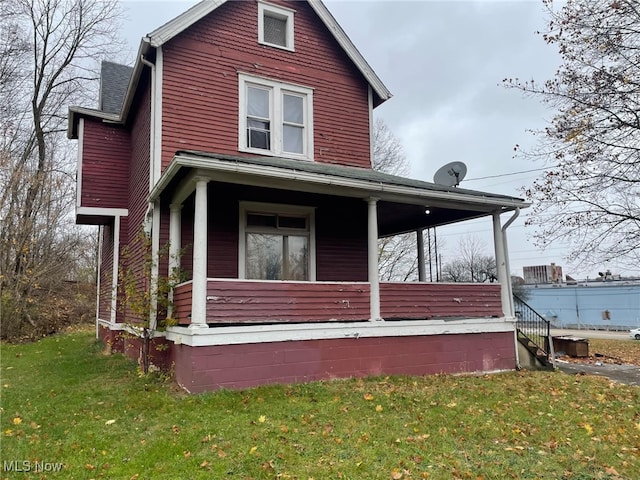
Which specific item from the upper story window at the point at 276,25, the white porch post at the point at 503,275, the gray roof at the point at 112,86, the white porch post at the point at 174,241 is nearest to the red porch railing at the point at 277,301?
the white porch post at the point at 174,241

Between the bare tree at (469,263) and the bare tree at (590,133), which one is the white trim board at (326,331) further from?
the bare tree at (469,263)

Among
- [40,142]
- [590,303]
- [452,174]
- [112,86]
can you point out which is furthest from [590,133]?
[590,303]

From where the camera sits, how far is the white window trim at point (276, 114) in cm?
965

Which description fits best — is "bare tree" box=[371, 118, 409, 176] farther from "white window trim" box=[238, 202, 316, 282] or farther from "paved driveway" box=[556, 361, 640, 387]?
"white window trim" box=[238, 202, 316, 282]

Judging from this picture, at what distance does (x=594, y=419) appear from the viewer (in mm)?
5426

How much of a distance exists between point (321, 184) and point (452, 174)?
4.77 metres

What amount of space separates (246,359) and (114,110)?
920cm

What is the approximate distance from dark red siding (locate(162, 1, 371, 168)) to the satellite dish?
6.10 feet

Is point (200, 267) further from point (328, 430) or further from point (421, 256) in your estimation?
point (421, 256)

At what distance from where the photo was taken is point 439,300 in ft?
28.2

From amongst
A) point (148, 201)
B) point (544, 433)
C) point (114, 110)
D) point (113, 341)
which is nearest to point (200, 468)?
point (544, 433)

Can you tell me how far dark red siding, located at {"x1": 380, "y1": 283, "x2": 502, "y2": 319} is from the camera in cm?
811

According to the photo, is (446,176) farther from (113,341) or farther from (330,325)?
(113,341)

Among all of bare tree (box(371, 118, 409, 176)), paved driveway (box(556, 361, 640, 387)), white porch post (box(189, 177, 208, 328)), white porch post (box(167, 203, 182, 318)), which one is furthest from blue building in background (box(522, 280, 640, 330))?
white porch post (box(189, 177, 208, 328))
